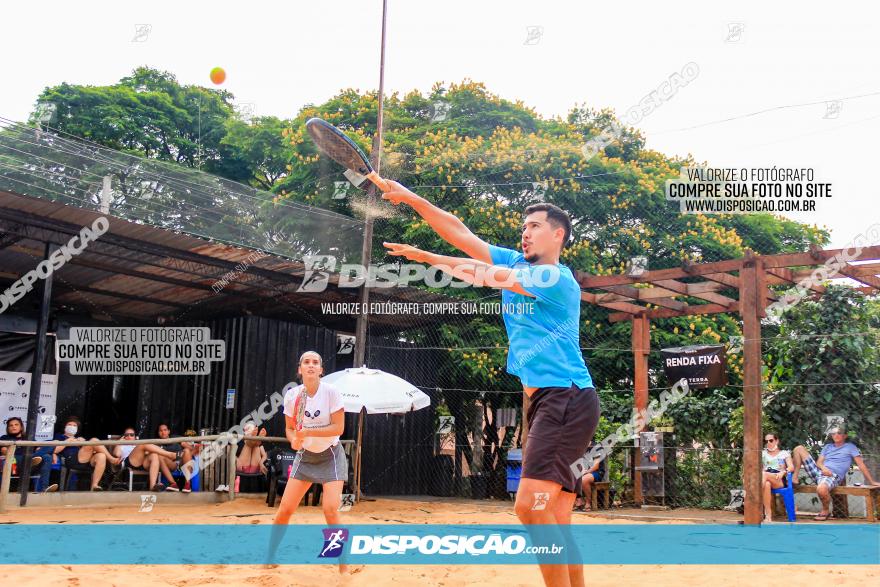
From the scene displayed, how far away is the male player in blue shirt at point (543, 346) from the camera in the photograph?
340 cm

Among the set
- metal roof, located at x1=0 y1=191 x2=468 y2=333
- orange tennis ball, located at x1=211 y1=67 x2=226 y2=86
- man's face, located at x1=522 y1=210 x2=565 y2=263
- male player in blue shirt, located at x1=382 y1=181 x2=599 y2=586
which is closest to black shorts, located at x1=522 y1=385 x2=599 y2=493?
male player in blue shirt, located at x1=382 y1=181 x2=599 y2=586

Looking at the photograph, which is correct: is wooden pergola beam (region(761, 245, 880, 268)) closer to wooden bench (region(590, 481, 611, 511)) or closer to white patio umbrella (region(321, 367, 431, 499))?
wooden bench (region(590, 481, 611, 511))

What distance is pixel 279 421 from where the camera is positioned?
15.9 metres

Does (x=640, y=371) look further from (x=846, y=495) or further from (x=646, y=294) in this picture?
(x=846, y=495)

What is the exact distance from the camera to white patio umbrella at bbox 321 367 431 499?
1213 centimetres

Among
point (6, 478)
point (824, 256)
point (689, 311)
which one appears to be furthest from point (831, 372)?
point (6, 478)

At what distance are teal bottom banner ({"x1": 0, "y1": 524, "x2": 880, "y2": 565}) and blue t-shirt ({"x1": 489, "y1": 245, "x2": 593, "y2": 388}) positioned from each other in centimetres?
228

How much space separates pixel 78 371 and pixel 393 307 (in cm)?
709

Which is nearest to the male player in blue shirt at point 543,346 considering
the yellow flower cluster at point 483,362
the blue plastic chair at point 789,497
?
the blue plastic chair at point 789,497

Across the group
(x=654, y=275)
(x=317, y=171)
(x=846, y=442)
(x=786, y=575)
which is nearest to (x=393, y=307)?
(x=317, y=171)

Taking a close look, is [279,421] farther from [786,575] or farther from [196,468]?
[786,575]

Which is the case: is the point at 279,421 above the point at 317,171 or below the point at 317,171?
below

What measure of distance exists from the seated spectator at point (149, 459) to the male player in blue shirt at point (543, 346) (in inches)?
385

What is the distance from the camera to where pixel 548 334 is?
3.58 metres
